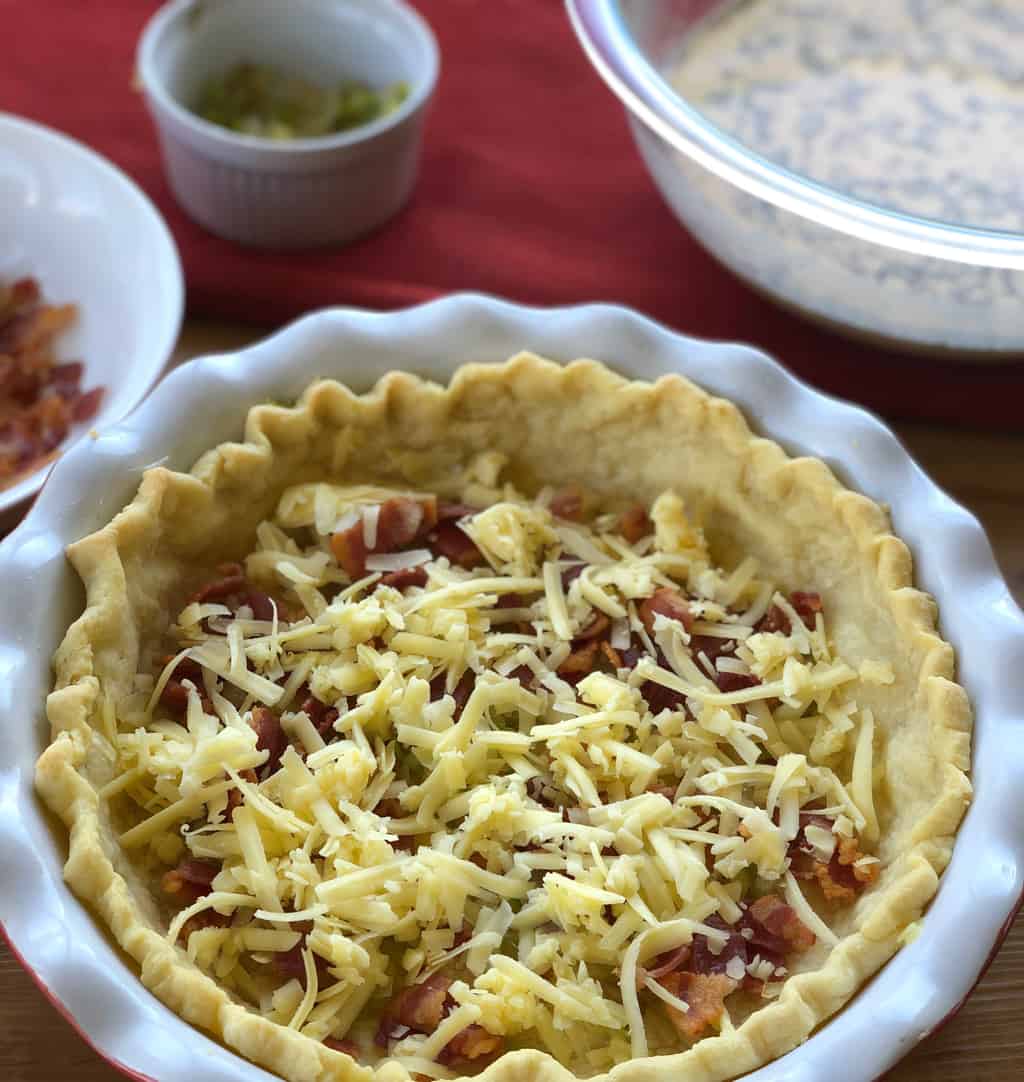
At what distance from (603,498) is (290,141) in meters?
0.89

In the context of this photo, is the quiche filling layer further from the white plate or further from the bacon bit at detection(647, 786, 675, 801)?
the white plate

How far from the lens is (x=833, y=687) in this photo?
1574mm

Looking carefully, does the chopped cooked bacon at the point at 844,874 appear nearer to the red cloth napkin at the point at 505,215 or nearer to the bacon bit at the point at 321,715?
the bacon bit at the point at 321,715

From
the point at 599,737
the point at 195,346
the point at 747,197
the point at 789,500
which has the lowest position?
the point at 195,346

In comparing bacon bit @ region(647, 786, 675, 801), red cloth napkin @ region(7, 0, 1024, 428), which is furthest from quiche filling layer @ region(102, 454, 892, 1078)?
red cloth napkin @ region(7, 0, 1024, 428)

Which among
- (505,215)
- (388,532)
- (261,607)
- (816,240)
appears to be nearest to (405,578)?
(388,532)

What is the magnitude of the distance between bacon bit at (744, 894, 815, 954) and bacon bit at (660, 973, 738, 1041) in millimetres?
67

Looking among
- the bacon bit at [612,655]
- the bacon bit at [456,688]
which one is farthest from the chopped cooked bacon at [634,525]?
the bacon bit at [456,688]

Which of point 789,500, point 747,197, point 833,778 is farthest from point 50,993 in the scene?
point 747,197

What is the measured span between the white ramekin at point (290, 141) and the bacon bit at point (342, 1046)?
50.5 inches

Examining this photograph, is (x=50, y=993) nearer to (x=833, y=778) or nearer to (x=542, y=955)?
(x=542, y=955)

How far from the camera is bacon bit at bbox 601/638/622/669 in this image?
5.21ft

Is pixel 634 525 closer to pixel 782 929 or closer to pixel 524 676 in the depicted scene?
pixel 524 676

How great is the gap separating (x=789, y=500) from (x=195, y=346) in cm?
99
